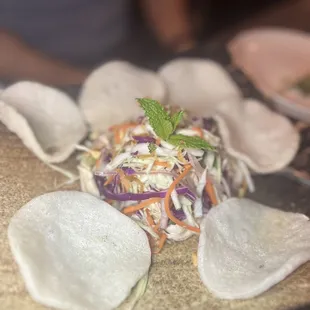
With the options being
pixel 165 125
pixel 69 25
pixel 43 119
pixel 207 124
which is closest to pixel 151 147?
pixel 165 125

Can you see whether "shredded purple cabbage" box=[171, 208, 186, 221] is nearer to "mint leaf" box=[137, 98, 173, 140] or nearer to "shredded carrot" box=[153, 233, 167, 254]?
"shredded carrot" box=[153, 233, 167, 254]

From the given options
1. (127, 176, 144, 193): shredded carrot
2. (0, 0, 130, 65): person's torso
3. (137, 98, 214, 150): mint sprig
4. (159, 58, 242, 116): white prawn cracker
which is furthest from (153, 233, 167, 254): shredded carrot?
(0, 0, 130, 65): person's torso

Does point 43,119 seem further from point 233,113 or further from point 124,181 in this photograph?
point 233,113

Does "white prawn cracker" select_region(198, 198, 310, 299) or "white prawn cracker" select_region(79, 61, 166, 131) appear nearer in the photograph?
"white prawn cracker" select_region(198, 198, 310, 299)

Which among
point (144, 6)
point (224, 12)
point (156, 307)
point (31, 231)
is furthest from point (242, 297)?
point (224, 12)

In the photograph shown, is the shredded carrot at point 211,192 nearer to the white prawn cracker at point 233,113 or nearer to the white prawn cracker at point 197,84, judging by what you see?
the white prawn cracker at point 233,113

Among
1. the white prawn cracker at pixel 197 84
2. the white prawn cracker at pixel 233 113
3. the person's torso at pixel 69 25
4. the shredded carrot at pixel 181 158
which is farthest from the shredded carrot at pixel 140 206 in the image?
the person's torso at pixel 69 25
